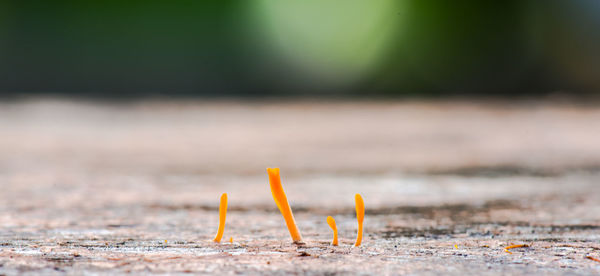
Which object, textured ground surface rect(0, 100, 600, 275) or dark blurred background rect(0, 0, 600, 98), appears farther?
dark blurred background rect(0, 0, 600, 98)

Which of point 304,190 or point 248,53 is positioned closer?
point 304,190

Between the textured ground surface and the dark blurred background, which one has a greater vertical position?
the dark blurred background

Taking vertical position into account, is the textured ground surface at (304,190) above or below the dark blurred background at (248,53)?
below

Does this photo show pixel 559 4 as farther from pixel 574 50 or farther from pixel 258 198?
pixel 258 198

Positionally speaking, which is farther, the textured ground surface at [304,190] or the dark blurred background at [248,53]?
the dark blurred background at [248,53]
